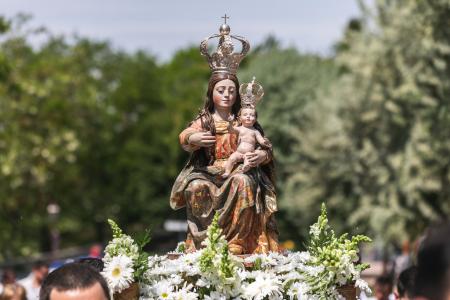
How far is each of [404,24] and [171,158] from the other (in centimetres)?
2552

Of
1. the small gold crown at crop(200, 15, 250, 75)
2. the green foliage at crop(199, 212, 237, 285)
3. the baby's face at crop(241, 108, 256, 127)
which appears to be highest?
the small gold crown at crop(200, 15, 250, 75)

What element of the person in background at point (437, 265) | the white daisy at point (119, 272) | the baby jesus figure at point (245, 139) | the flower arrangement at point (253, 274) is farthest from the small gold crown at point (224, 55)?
the person in background at point (437, 265)

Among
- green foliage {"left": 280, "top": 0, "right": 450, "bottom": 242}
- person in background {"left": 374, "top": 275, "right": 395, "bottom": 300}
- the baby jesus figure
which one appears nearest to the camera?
the baby jesus figure

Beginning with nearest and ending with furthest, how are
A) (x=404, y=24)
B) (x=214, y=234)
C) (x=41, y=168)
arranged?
(x=214, y=234)
(x=404, y=24)
(x=41, y=168)

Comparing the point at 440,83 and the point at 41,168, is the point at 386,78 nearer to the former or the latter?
the point at 440,83

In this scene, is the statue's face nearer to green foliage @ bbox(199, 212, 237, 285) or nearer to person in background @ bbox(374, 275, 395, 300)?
green foliage @ bbox(199, 212, 237, 285)

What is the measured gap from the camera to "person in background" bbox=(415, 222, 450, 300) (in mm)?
3213

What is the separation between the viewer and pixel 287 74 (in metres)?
44.4

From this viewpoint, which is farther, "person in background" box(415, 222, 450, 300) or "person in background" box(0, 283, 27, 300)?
"person in background" box(0, 283, 27, 300)

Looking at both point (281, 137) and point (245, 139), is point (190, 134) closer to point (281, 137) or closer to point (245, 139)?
point (245, 139)

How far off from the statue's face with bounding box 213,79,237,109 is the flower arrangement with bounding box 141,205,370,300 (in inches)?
65.2

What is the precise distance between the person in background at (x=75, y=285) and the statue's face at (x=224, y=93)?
5782mm

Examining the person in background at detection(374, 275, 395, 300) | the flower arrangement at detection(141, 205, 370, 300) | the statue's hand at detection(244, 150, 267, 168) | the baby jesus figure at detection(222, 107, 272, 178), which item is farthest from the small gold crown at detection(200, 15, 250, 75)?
the person in background at detection(374, 275, 395, 300)

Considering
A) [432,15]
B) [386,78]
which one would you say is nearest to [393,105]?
[386,78]
